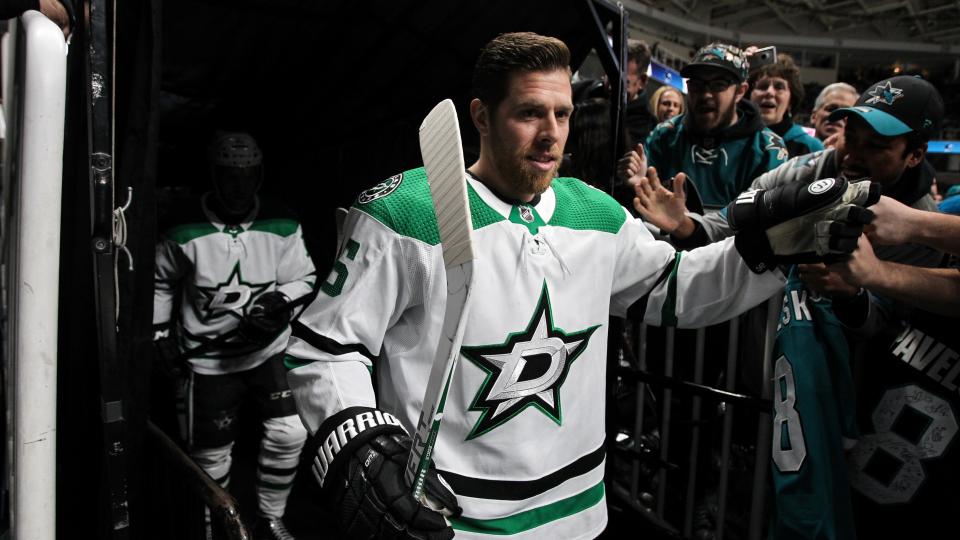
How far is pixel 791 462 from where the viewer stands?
1.61m

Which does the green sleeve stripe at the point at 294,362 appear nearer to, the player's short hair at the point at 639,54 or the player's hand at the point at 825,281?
the player's hand at the point at 825,281

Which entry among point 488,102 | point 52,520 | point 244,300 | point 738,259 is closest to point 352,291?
point 488,102

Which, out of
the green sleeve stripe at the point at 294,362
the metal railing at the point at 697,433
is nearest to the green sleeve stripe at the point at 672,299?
the metal railing at the point at 697,433

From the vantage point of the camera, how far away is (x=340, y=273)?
1276 mm

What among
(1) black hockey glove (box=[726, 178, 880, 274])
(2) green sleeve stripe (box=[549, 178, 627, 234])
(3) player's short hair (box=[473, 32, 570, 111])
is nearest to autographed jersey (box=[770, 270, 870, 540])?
(1) black hockey glove (box=[726, 178, 880, 274])

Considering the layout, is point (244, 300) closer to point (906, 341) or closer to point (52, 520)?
point (52, 520)

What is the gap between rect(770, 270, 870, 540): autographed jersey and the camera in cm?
155

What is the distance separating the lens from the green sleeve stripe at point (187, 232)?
2.88 m

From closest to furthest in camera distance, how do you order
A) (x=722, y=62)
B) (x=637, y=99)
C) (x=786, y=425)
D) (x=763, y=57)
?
(x=786, y=425), (x=722, y=62), (x=763, y=57), (x=637, y=99)

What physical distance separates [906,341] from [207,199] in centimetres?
296

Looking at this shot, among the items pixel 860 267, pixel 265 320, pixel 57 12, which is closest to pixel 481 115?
pixel 57 12

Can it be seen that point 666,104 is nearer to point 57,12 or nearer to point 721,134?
point 721,134

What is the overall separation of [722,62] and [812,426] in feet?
5.46

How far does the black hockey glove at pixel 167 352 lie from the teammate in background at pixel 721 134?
237cm
